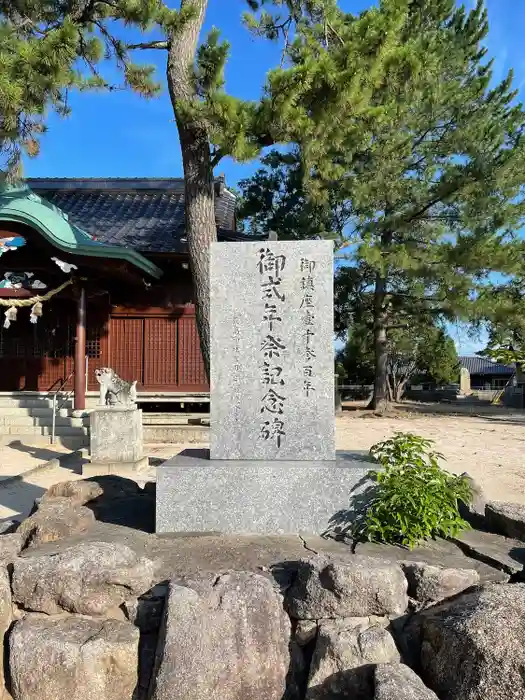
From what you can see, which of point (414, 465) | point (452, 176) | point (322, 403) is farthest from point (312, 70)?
point (452, 176)

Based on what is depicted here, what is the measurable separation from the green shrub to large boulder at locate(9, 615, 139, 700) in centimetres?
162

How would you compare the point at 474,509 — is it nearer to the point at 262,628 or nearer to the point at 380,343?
the point at 262,628

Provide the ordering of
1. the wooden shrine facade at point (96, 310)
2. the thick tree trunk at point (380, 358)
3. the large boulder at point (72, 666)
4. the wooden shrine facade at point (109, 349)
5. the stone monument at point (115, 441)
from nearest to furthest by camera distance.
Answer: the large boulder at point (72, 666)
the stone monument at point (115, 441)
the wooden shrine facade at point (96, 310)
the wooden shrine facade at point (109, 349)
the thick tree trunk at point (380, 358)

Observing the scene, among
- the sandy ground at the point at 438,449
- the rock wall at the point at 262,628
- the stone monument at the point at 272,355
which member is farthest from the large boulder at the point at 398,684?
the sandy ground at the point at 438,449

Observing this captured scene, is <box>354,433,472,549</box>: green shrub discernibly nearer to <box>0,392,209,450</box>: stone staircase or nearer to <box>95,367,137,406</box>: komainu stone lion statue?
<box>95,367,137,406</box>: komainu stone lion statue

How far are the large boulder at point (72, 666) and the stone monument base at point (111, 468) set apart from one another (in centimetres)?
578

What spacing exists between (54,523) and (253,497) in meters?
1.36

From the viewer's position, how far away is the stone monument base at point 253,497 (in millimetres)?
3609

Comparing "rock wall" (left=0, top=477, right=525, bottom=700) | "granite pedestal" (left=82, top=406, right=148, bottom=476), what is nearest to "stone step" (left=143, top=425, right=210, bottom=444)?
"granite pedestal" (left=82, top=406, right=148, bottom=476)

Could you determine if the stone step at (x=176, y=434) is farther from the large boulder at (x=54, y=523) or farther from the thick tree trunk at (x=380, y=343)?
the thick tree trunk at (x=380, y=343)

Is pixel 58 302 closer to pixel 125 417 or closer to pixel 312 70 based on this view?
pixel 125 417

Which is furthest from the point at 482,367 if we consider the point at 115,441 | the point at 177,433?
the point at 115,441

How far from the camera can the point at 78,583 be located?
109 inches

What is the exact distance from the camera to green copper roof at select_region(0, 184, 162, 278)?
34.8 ft
